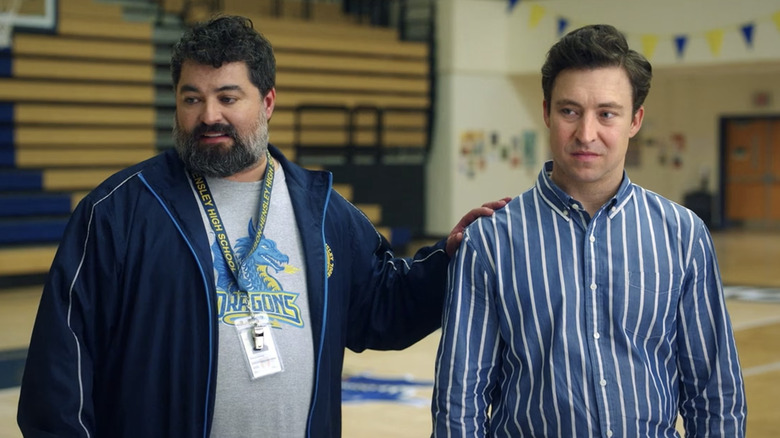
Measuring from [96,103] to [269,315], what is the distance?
32.3ft

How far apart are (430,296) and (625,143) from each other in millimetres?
727

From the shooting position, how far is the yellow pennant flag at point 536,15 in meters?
14.9

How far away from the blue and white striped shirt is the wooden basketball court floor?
2.99 metres

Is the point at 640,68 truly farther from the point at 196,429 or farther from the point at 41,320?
the point at 41,320

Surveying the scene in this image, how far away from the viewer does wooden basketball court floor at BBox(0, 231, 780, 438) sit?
5254 millimetres

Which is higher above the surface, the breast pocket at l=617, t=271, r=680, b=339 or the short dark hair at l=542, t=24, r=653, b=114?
the short dark hair at l=542, t=24, r=653, b=114

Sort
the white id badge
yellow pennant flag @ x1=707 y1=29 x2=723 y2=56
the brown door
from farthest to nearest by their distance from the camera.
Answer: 1. the brown door
2. yellow pennant flag @ x1=707 y1=29 x2=723 y2=56
3. the white id badge

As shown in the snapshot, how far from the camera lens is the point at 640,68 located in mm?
2174

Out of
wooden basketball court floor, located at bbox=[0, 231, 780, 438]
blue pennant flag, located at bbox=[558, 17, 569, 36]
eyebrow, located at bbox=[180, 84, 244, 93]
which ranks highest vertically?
blue pennant flag, located at bbox=[558, 17, 569, 36]

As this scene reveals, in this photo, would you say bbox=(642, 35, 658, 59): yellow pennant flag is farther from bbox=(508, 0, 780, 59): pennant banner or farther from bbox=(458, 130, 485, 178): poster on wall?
bbox=(458, 130, 485, 178): poster on wall

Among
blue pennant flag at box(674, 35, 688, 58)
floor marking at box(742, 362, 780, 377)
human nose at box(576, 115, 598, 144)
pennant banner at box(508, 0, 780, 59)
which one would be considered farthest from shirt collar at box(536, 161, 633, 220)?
blue pennant flag at box(674, 35, 688, 58)

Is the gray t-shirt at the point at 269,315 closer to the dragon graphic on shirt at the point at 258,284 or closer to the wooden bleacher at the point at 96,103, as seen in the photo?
the dragon graphic on shirt at the point at 258,284

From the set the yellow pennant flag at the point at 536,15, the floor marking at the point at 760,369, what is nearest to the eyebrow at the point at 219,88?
the floor marking at the point at 760,369

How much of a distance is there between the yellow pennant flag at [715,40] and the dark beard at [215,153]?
11882mm
